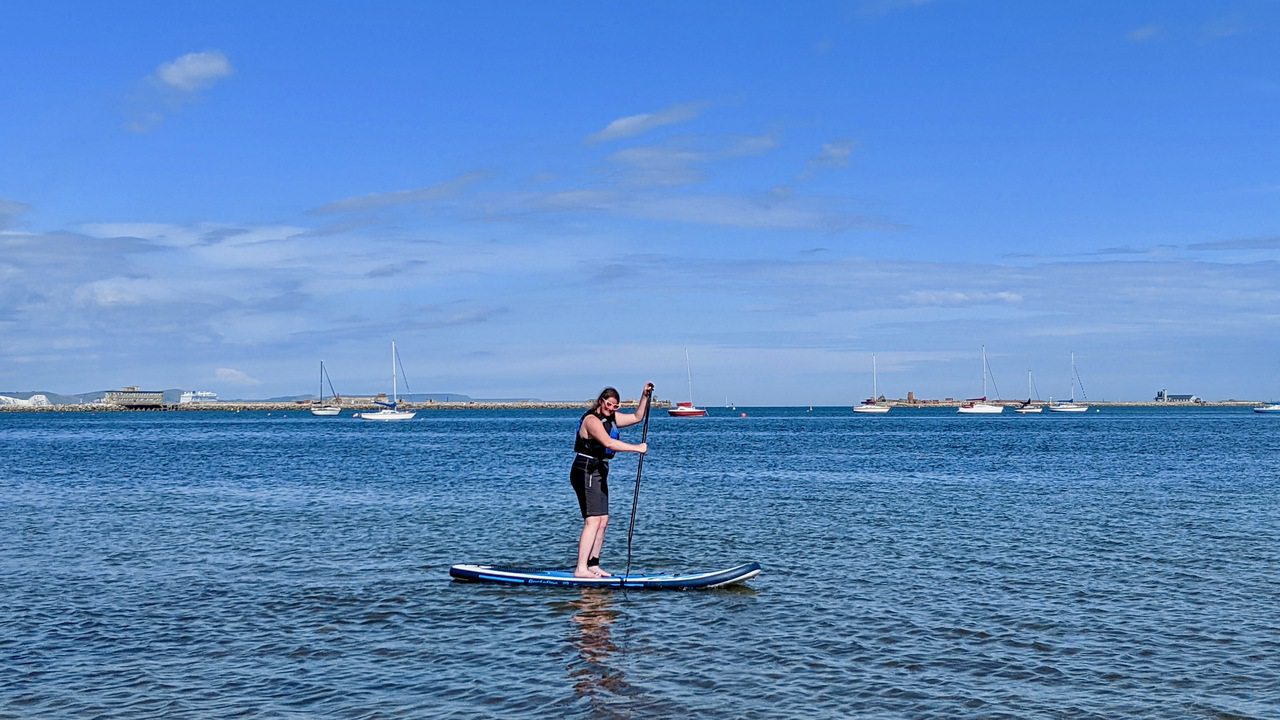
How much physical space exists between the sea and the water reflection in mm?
45

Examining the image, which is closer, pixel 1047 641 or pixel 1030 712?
pixel 1030 712

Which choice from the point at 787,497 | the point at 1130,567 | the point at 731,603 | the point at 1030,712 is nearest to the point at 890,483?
the point at 787,497

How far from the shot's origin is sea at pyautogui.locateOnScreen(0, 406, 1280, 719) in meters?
11.4

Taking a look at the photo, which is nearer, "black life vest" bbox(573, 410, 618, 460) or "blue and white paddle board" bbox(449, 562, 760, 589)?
"black life vest" bbox(573, 410, 618, 460)

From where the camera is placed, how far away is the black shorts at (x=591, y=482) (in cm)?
1659

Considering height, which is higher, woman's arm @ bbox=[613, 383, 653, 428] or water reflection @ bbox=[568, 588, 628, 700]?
woman's arm @ bbox=[613, 383, 653, 428]

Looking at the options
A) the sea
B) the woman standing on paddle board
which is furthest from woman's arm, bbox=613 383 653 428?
the sea

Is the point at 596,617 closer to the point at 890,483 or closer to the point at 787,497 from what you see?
the point at 787,497

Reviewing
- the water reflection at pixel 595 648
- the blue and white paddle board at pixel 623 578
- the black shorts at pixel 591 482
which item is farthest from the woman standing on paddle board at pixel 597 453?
the water reflection at pixel 595 648

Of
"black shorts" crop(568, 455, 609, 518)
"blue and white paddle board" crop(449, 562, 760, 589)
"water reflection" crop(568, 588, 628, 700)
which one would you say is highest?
"black shorts" crop(568, 455, 609, 518)

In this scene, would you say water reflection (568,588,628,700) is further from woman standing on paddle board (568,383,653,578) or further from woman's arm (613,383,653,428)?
woman's arm (613,383,653,428)

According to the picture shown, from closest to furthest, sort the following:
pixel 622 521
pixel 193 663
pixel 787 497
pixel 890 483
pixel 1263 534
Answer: pixel 193 663
pixel 1263 534
pixel 622 521
pixel 787 497
pixel 890 483

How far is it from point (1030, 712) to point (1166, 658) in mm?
3200

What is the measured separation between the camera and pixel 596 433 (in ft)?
53.6
